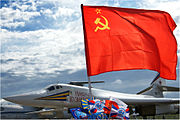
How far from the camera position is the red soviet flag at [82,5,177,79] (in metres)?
7.15

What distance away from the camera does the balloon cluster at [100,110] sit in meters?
5.21

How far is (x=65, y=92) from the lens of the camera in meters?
15.2

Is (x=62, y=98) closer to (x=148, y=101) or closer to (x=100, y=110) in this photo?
(x=148, y=101)

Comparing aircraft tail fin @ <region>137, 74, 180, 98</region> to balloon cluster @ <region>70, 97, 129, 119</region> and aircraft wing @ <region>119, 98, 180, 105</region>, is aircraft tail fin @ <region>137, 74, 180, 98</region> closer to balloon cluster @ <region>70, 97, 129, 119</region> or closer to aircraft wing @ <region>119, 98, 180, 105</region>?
aircraft wing @ <region>119, 98, 180, 105</region>

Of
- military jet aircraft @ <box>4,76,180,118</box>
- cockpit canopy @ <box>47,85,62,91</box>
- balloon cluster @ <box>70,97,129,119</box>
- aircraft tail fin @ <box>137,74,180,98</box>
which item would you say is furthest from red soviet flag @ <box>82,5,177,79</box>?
aircraft tail fin @ <box>137,74,180,98</box>

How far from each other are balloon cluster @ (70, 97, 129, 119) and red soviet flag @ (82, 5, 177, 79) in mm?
1440

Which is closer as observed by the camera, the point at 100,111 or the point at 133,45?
the point at 100,111

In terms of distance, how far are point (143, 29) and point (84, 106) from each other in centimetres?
404

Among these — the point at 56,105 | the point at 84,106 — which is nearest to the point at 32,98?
the point at 56,105

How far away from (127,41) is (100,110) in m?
3.09

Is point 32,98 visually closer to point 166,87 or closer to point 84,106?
point 84,106

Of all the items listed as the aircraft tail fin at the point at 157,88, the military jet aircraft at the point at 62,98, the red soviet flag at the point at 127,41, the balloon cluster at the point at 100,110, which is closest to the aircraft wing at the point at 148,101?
the military jet aircraft at the point at 62,98

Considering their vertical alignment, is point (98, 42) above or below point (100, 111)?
above

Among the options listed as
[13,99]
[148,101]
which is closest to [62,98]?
[13,99]
